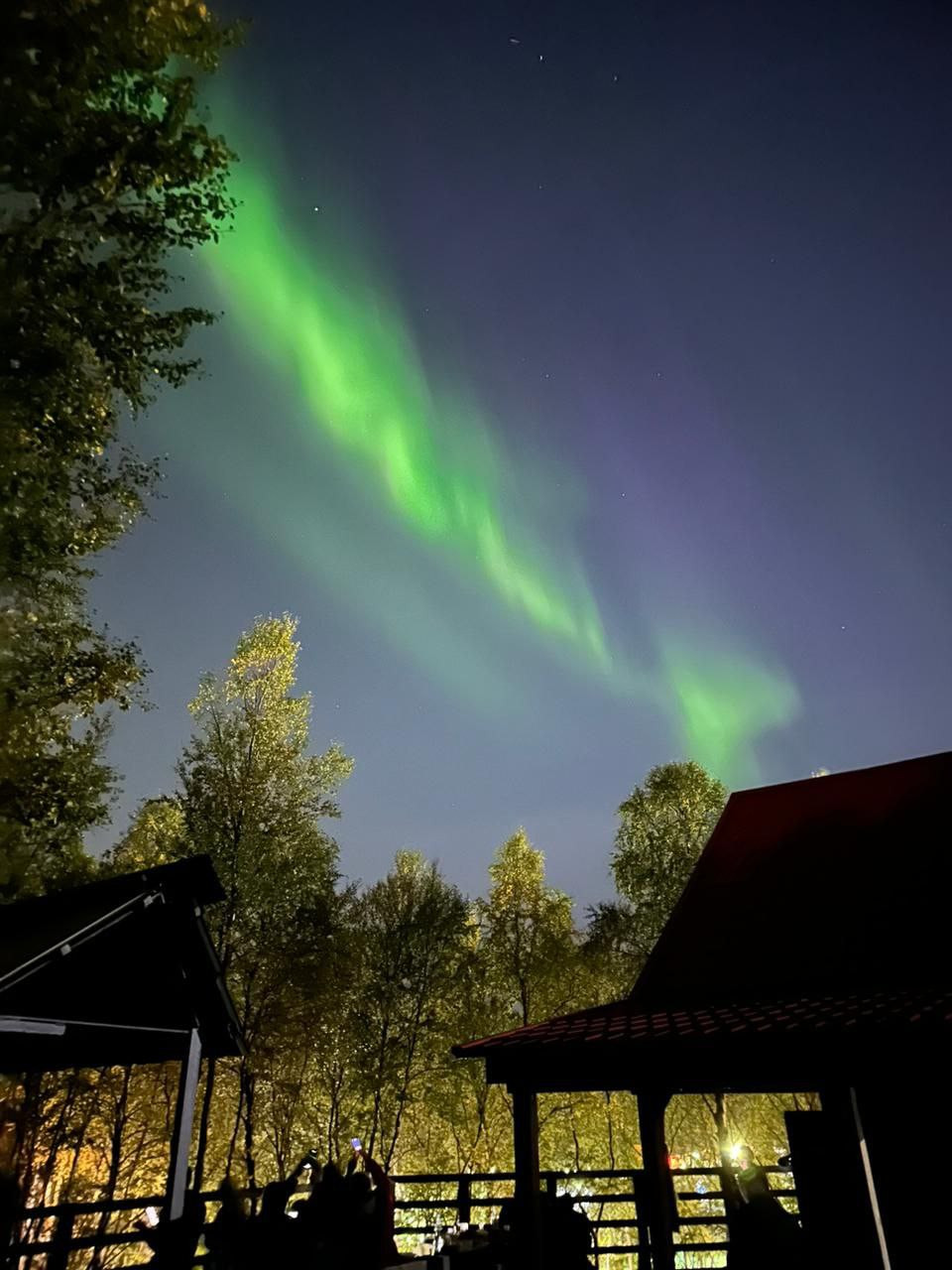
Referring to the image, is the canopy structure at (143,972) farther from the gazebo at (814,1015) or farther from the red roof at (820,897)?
the red roof at (820,897)

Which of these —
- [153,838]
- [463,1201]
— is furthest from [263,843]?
[463,1201]

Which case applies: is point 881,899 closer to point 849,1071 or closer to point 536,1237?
point 849,1071

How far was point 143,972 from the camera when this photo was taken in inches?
327

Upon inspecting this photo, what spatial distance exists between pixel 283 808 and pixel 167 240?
15.0m

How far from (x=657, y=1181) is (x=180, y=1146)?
6337 millimetres

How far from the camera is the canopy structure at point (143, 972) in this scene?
744 centimetres

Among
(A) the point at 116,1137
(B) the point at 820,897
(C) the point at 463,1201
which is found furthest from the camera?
(A) the point at 116,1137

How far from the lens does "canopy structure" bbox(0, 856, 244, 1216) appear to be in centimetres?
744

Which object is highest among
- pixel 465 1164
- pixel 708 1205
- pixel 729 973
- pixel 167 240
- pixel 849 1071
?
pixel 167 240

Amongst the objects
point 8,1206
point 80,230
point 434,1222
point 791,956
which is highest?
point 80,230

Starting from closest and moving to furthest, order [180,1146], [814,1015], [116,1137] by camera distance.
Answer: [180,1146], [814,1015], [116,1137]

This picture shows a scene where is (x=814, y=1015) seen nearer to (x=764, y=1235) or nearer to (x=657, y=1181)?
(x=764, y=1235)

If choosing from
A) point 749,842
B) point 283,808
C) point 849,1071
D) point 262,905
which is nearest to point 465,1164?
point 262,905

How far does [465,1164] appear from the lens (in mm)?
26984
